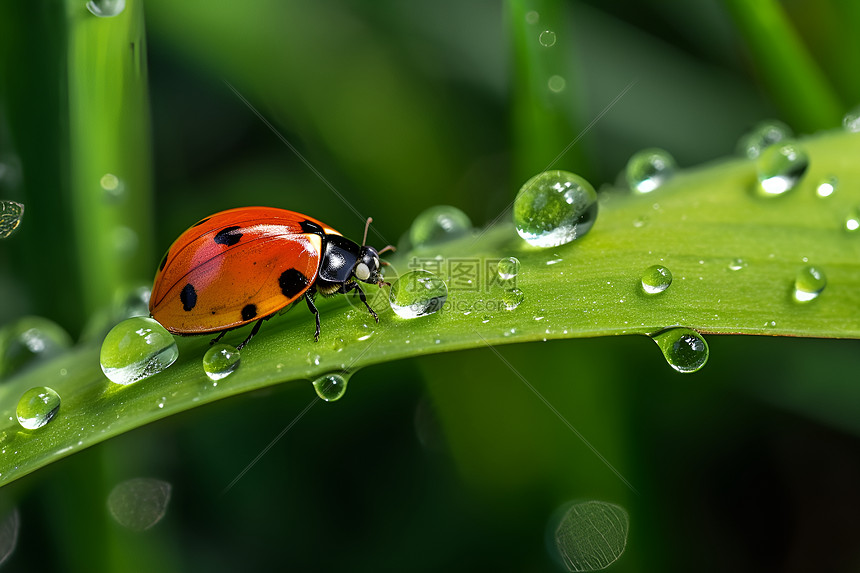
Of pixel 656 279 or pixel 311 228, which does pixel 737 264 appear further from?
pixel 311 228

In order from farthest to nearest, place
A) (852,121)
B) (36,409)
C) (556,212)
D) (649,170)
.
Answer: (852,121) → (649,170) → (556,212) → (36,409)

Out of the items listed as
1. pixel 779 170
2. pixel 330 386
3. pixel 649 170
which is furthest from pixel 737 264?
pixel 330 386

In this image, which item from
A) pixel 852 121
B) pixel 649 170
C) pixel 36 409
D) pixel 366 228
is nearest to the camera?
pixel 36 409

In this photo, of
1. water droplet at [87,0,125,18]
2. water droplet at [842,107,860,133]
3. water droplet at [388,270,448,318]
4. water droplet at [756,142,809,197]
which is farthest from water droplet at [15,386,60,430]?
water droplet at [842,107,860,133]

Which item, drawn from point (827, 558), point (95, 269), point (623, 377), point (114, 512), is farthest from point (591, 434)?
point (95, 269)

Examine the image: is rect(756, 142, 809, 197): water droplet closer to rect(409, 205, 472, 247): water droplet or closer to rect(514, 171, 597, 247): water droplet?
rect(514, 171, 597, 247): water droplet

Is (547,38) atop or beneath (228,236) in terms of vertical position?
atop
